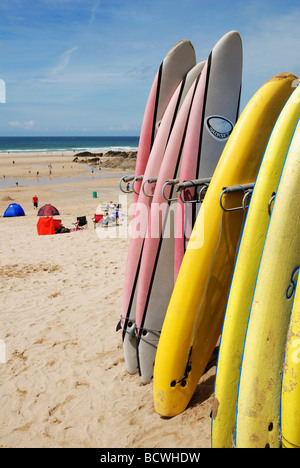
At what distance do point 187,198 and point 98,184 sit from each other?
20.4 m

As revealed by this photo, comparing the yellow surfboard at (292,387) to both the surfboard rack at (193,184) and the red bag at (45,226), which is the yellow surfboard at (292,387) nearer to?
the surfboard rack at (193,184)

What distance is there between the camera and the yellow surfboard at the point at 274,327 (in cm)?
203

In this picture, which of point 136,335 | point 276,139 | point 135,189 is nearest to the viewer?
point 276,139

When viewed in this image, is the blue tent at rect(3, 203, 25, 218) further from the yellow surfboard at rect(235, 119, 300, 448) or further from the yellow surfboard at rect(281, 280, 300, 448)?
the yellow surfboard at rect(281, 280, 300, 448)

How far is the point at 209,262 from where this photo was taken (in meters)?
2.65

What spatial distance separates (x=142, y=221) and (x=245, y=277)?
1491 mm

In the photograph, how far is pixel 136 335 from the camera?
339 cm

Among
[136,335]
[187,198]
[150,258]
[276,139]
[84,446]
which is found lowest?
[84,446]

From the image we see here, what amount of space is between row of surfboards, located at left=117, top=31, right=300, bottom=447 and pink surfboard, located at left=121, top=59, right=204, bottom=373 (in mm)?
10

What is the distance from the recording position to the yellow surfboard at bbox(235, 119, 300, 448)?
2.03 metres

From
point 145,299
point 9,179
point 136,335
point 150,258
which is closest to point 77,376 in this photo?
point 136,335

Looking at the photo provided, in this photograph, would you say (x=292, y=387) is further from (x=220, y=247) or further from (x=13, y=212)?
(x=13, y=212)

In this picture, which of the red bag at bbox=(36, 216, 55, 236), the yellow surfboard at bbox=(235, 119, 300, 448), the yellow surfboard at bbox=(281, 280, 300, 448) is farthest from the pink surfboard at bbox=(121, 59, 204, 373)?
the red bag at bbox=(36, 216, 55, 236)
